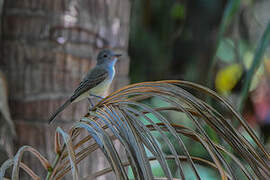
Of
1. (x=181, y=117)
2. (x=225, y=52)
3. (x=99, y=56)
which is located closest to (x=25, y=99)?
(x=99, y=56)

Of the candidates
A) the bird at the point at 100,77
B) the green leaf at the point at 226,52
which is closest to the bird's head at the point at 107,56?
the bird at the point at 100,77

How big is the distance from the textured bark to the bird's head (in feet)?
0.15

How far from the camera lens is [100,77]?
2465mm

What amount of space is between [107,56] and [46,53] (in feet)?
1.26

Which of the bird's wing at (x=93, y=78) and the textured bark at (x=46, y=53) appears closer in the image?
the bird's wing at (x=93, y=78)

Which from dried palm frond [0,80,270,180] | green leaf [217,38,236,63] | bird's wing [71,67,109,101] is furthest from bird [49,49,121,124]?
green leaf [217,38,236,63]

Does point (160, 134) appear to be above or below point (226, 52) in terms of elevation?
below

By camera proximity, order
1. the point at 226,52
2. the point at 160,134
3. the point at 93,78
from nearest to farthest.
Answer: the point at 160,134 → the point at 93,78 → the point at 226,52

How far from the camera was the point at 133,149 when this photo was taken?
84 cm

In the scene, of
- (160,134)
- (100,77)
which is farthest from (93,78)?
(160,134)

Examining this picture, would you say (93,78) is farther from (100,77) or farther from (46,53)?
(46,53)

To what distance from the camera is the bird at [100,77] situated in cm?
235

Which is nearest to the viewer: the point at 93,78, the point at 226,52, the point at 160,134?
the point at 160,134

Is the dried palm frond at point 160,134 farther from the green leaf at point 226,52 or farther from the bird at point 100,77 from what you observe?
the green leaf at point 226,52
